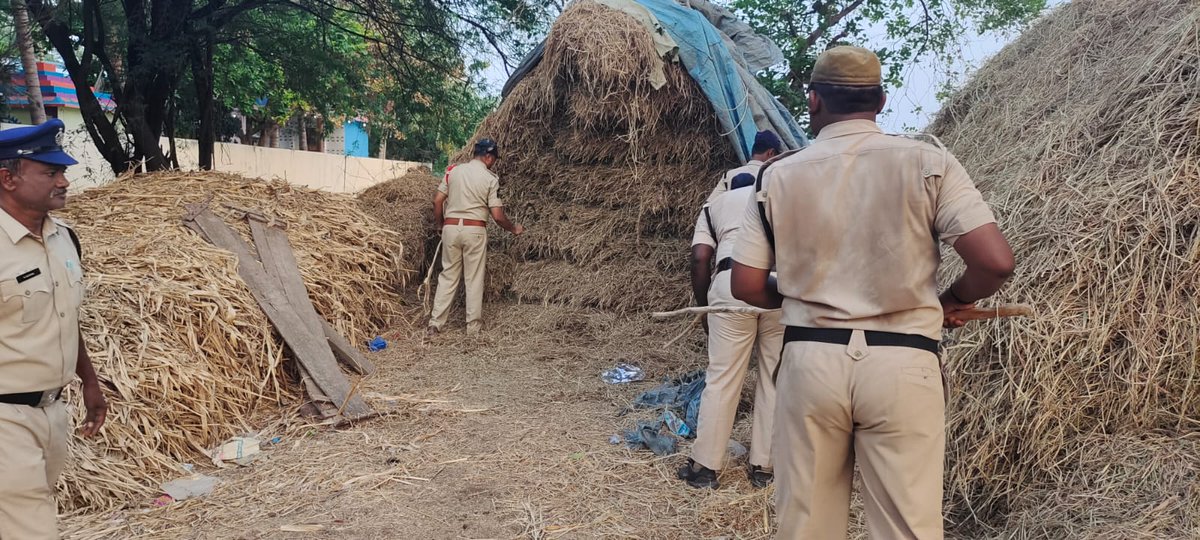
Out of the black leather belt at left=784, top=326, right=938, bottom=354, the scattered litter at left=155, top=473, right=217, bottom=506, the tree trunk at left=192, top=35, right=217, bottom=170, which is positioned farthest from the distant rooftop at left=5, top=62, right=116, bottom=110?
the black leather belt at left=784, top=326, right=938, bottom=354

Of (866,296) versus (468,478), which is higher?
(866,296)

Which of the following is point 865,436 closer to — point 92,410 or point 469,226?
point 92,410

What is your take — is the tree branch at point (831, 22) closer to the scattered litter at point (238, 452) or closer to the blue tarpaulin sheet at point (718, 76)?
the blue tarpaulin sheet at point (718, 76)

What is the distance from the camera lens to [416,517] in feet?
12.5

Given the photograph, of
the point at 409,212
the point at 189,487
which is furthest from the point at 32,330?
the point at 409,212

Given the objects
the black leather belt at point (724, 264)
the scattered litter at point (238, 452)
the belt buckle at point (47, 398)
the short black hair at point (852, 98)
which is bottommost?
the scattered litter at point (238, 452)

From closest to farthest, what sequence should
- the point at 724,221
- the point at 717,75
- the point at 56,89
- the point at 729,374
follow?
1. the point at 729,374
2. the point at 724,221
3. the point at 717,75
4. the point at 56,89

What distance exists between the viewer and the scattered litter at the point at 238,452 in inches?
177

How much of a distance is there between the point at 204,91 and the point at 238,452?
6.65m

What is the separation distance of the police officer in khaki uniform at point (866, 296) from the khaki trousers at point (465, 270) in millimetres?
5426

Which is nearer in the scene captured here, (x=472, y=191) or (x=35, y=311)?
(x=35, y=311)

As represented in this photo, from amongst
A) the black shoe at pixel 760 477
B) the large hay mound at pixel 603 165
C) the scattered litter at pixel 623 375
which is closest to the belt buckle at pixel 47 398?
the black shoe at pixel 760 477

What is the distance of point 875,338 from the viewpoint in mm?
2266

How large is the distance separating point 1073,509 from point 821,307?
171 centimetres
